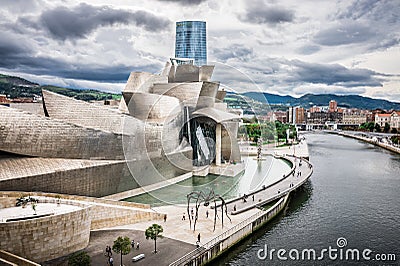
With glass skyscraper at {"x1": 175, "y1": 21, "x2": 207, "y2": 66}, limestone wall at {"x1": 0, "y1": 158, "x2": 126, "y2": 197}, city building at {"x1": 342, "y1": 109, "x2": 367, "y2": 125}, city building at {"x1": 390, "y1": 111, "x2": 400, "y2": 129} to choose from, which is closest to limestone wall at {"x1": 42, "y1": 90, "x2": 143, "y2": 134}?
limestone wall at {"x1": 0, "y1": 158, "x2": 126, "y2": 197}

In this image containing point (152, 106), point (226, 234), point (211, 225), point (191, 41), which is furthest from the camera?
point (191, 41)

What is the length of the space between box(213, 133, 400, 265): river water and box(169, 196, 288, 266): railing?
0.86 metres

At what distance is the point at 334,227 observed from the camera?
26297mm

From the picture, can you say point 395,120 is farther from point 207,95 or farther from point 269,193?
point 269,193

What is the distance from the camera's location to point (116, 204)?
24719mm

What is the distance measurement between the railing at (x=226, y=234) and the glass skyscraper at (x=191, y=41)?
357ft

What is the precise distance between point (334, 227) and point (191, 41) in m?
123

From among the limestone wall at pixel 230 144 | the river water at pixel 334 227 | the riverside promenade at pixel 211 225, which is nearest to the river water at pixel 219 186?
the riverside promenade at pixel 211 225

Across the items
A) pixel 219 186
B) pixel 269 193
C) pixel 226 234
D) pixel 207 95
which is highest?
pixel 207 95

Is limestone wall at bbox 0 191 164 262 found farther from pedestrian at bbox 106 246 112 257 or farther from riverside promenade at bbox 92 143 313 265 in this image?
riverside promenade at bbox 92 143 313 265

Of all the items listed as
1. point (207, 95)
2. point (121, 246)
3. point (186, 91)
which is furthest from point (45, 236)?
point (207, 95)

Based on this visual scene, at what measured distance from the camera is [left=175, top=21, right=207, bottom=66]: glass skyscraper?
135500mm

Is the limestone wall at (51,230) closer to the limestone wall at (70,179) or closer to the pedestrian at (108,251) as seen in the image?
the limestone wall at (70,179)

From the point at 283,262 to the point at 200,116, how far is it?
78.4ft
